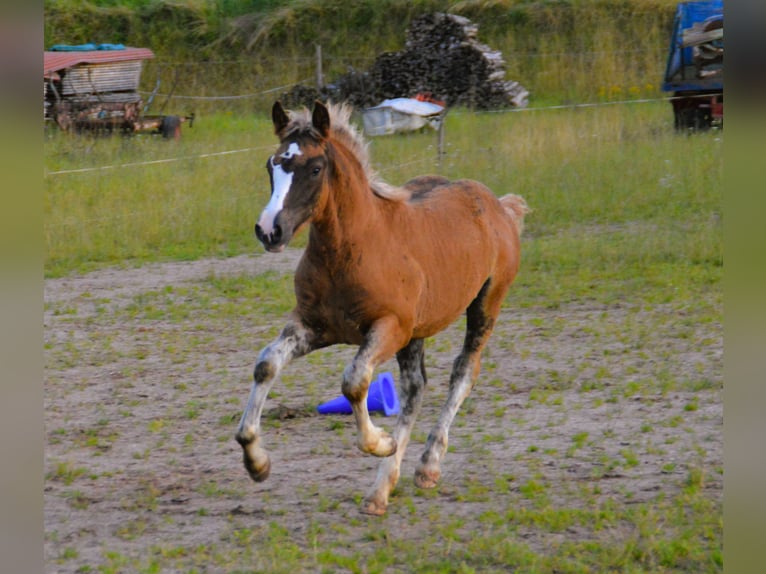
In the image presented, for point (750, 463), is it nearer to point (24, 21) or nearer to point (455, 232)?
point (24, 21)

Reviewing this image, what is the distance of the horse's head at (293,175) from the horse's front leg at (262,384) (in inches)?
23.0

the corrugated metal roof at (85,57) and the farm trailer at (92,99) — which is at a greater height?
the corrugated metal roof at (85,57)

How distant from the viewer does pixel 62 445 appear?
6016mm

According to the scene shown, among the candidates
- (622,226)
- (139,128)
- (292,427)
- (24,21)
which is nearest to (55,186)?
(139,128)

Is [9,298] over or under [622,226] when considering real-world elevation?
over

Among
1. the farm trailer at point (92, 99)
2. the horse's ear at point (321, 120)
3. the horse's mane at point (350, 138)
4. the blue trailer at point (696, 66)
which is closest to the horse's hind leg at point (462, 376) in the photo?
the horse's mane at point (350, 138)

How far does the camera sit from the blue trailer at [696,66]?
17.1m

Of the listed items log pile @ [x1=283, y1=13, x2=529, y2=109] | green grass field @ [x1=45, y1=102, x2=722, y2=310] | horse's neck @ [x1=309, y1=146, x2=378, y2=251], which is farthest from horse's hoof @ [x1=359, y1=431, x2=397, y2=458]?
log pile @ [x1=283, y1=13, x2=529, y2=109]

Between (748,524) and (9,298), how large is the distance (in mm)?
1223

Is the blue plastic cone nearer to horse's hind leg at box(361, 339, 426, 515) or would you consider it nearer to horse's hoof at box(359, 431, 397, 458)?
horse's hind leg at box(361, 339, 426, 515)

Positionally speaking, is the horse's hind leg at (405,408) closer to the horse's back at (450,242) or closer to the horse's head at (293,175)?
the horse's back at (450,242)

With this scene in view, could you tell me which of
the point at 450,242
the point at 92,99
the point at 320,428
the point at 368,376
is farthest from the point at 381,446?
the point at 92,99

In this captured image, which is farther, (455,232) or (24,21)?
(455,232)

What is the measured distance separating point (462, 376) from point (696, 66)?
46.7 feet
